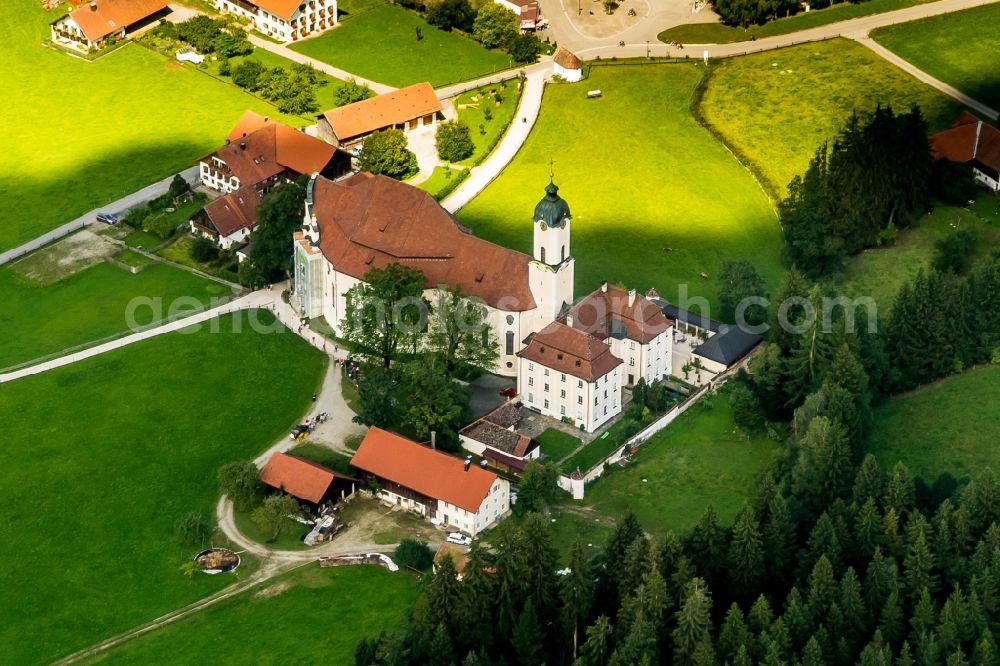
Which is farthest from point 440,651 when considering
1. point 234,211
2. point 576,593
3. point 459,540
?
point 234,211

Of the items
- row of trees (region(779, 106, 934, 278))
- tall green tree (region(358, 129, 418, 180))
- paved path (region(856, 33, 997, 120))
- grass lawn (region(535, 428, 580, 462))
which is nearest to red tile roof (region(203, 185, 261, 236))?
tall green tree (region(358, 129, 418, 180))

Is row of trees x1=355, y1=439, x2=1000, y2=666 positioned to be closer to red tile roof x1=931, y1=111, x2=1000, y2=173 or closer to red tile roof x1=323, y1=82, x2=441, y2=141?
red tile roof x1=931, y1=111, x2=1000, y2=173

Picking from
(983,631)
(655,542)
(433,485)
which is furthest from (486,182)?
(983,631)

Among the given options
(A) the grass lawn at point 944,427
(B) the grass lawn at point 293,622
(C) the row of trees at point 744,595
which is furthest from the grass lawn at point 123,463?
(A) the grass lawn at point 944,427

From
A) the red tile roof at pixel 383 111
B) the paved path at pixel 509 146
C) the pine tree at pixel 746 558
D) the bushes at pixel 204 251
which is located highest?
the red tile roof at pixel 383 111

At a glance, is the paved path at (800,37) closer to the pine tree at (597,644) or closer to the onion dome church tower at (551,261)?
the onion dome church tower at (551,261)

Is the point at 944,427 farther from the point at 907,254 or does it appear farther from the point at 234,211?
the point at 234,211
